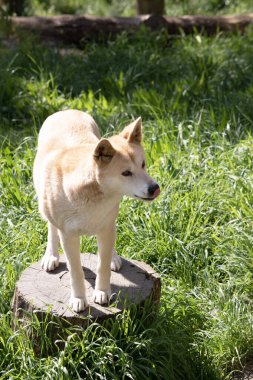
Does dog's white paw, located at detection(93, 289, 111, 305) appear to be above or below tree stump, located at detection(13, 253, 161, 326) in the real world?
above

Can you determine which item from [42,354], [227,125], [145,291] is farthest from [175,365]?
[227,125]

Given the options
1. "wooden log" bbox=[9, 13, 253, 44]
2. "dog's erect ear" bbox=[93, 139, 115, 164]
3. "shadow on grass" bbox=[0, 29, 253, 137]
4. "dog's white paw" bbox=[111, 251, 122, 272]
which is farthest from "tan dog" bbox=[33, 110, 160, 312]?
"wooden log" bbox=[9, 13, 253, 44]

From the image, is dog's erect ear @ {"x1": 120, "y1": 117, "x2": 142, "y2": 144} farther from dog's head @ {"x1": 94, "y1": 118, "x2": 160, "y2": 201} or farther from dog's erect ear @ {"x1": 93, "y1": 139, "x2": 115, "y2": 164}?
dog's erect ear @ {"x1": 93, "y1": 139, "x2": 115, "y2": 164}

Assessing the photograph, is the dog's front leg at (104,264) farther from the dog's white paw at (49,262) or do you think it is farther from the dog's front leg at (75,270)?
the dog's white paw at (49,262)

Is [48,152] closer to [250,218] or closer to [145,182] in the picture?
[145,182]

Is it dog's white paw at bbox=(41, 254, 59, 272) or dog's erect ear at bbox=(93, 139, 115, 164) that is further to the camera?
dog's white paw at bbox=(41, 254, 59, 272)

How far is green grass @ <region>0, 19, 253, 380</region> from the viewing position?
433 cm

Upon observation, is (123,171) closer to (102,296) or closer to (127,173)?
(127,173)

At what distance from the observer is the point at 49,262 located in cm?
468

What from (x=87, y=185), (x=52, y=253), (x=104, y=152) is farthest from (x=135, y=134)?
(x=52, y=253)

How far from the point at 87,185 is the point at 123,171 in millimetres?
246

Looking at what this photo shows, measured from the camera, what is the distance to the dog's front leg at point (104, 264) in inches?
164

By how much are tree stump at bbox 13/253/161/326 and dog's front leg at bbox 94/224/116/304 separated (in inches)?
2.1

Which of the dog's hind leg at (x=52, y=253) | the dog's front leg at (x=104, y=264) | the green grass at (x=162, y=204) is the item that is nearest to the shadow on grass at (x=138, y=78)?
the green grass at (x=162, y=204)
